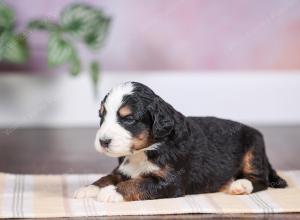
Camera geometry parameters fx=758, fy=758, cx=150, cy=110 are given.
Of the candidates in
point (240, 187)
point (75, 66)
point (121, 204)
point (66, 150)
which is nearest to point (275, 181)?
point (240, 187)

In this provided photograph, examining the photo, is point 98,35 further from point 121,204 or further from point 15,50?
point 121,204

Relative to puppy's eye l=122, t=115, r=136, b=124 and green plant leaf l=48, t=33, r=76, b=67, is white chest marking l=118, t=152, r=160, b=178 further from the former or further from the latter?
green plant leaf l=48, t=33, r=76, b=67

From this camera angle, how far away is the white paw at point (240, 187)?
3.00m

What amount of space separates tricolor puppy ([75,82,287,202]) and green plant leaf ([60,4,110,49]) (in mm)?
1776

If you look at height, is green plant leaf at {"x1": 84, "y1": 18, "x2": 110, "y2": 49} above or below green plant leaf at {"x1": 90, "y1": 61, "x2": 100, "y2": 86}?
above

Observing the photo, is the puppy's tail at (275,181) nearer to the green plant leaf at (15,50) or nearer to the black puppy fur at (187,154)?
the black puppy fur at (187,154)

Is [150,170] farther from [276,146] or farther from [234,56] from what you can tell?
[234,56]

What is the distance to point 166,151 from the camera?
2859mm

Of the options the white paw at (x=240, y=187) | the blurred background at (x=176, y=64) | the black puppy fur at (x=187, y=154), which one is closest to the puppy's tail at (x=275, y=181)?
the black puppy fur at (x=187, y=154)

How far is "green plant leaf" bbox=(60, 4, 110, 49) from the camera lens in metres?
4.70

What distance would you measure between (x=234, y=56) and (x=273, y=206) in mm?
2462

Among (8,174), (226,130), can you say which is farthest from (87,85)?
(226,130)

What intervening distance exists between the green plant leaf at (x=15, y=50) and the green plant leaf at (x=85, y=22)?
29cm

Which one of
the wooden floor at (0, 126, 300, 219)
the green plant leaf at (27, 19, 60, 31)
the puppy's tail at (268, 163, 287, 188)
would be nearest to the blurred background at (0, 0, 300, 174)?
the wooden floor at (0, 126, 300, 219)
